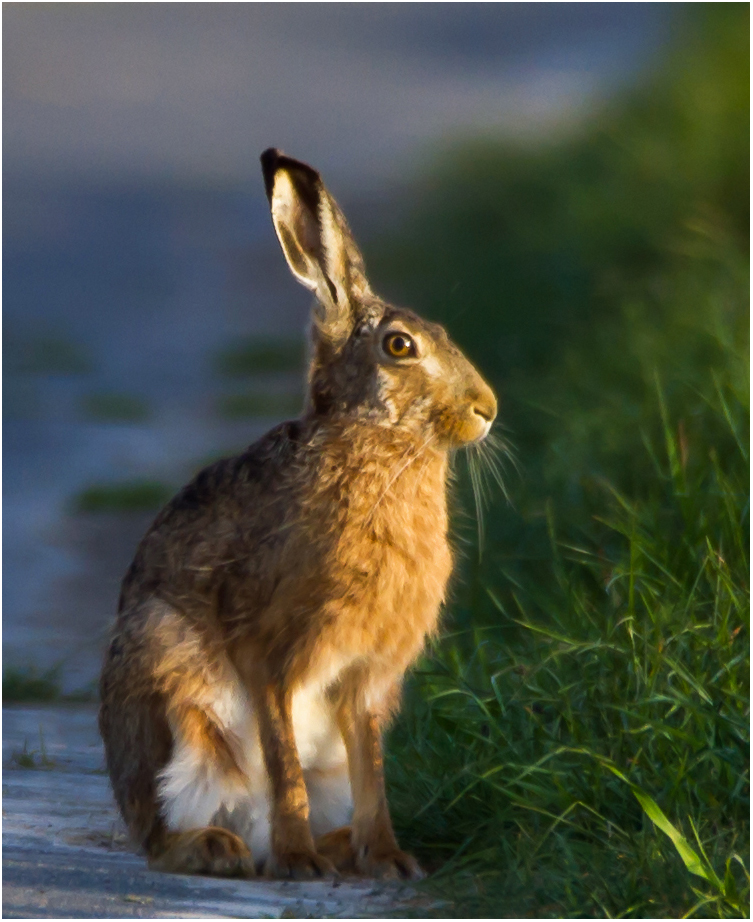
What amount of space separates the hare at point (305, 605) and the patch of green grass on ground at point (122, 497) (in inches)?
151

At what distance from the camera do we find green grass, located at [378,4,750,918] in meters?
3.46

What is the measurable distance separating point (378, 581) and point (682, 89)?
5.16 m

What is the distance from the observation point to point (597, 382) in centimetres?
625


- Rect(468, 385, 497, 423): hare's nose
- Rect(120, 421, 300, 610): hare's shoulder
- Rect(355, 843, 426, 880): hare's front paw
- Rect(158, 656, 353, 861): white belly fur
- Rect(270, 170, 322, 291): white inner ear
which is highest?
Rect(270, 170, 322, 291): white inner ear

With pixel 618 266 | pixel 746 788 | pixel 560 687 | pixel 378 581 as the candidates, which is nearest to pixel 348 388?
pixel 378 581

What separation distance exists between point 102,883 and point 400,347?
1463 mm

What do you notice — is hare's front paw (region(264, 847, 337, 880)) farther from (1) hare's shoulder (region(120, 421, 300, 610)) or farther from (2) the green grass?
(1) hare's shoulder (region(120, 421, 300, 610))

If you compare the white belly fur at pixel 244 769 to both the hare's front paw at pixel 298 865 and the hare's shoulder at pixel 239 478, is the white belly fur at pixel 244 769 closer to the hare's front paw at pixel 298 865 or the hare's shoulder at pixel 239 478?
the hare's front paw at pixel 298 865

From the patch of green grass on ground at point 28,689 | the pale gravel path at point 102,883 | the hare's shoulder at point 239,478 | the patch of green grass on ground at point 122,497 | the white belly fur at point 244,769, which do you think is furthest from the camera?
the patch of green grass on ground at point 122,497

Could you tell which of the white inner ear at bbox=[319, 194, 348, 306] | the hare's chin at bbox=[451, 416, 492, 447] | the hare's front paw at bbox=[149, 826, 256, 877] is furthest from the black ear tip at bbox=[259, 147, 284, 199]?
the hare's front paw at bbox=[149, 826, 256, 877]

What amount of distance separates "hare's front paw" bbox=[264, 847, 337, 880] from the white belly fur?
118 mm

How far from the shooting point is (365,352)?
3510 millimetres

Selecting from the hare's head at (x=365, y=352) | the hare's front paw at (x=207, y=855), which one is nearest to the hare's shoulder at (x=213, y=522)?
the hare's head at (x=365, y=352)

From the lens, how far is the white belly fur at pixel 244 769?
3.49 meters
